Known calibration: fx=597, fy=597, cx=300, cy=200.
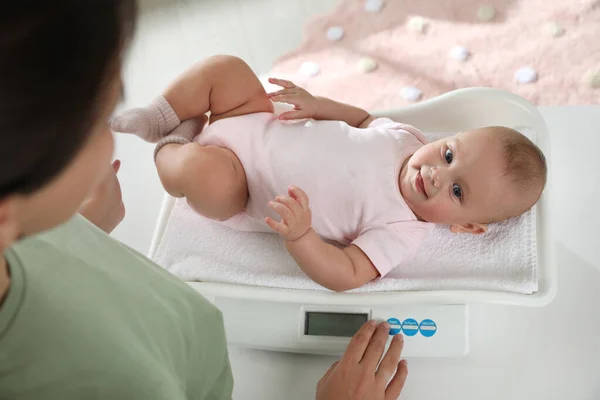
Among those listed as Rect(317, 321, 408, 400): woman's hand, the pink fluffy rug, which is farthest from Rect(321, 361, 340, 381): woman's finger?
the pink fluffy rug

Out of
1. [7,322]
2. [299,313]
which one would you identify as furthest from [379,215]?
[7,322]

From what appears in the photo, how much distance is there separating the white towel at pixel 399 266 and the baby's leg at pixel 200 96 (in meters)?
0.14

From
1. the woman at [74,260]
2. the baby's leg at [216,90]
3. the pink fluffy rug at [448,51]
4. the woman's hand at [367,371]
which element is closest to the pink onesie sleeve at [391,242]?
the woman's hand at [367,371]

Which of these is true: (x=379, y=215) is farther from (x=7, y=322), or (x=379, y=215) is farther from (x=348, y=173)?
(x=7, y=322)

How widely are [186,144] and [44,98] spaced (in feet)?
2.30

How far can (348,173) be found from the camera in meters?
0.97

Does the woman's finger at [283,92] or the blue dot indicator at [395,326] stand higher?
the woman's finger at [283,92]

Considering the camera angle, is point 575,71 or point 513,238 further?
point 575,71

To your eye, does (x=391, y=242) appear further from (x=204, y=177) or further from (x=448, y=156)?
(x=204, y=177)

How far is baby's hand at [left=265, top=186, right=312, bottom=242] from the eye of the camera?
0.85 metres

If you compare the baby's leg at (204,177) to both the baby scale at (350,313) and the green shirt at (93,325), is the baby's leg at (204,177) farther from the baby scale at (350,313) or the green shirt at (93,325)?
the green shirt at (93,325)

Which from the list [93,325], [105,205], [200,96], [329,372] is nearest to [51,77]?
[93,325]

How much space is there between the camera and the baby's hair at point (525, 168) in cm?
89

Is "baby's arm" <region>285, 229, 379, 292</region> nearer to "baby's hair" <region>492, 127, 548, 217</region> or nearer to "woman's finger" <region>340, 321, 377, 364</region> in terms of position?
"woman's finger" <region>340, 321, 377, 364</region>
